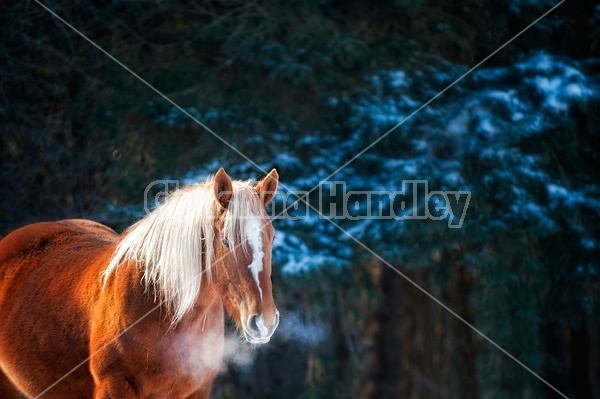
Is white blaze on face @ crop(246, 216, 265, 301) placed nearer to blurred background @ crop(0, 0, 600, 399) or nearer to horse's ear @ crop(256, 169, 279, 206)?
horse's ear @ crop(256, 169, 279, 206)

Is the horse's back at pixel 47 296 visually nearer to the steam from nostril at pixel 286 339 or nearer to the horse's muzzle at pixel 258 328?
the horse's muzzle at pixel 258 328

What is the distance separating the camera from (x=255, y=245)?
332cm

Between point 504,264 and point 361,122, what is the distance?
2.11m

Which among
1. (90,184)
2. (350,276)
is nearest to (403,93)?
(350,276)

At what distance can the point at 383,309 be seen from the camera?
862cm

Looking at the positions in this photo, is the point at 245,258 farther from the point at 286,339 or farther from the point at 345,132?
the point at 286,339

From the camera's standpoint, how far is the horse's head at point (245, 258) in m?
3.26

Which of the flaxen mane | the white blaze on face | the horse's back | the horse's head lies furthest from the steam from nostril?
the white blaze on face

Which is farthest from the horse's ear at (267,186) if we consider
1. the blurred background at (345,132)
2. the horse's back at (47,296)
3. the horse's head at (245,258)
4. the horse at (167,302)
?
the blurred background at (345,132)

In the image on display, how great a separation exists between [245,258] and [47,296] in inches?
59.1

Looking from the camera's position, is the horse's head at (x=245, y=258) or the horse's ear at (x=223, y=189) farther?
the horse's ear at (x=223, y=189)

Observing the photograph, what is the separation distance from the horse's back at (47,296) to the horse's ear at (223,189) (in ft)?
Result: 2.98

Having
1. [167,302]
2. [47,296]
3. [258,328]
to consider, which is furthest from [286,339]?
[258,328]

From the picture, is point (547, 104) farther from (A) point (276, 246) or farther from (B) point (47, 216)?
(B) point (47, 216)
